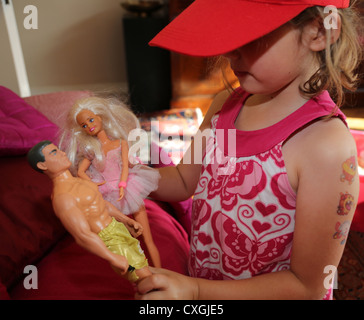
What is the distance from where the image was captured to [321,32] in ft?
1.58

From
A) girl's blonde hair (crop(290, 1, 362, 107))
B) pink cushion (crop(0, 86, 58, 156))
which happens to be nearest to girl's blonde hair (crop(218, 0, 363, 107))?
girl's blonde hair (crop(290, 1, 362, 107))

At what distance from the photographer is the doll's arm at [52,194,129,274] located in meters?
0.37

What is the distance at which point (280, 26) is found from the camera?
456 millimetres

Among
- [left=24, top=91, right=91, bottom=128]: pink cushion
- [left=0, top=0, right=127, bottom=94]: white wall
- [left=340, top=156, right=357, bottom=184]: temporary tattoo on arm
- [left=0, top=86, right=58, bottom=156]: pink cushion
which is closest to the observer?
[left=340, top=156, right=357, bottom=184]: temporary tattoo on arm

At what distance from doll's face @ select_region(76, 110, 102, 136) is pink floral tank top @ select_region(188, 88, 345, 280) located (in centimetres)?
27

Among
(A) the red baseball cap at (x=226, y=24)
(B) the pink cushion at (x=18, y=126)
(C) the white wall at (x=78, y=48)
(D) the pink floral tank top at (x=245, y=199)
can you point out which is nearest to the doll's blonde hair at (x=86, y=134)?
(A) the red baseball cap at (x=226, y=24)

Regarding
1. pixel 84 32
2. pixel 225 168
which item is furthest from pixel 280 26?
pixel 84 32

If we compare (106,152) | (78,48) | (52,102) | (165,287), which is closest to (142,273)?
(165,287)

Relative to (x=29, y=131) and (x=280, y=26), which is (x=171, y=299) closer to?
(x=280, y=26)

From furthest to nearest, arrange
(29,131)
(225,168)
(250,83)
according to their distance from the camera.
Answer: (29,131) < (225,168) < (250,83)

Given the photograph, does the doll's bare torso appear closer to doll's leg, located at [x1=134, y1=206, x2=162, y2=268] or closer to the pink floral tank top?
doll's leg, located at [x1=134, y1=206, x2=162, y2=268]

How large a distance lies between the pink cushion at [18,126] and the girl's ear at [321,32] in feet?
1.93

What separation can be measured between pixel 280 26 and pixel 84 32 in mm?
2252

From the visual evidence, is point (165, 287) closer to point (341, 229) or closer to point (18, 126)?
point (341, 229)
